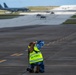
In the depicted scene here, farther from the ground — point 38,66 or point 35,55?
point 35,55

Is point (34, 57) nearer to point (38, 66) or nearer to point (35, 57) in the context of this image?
point (35, 57)

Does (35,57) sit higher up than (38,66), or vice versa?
(35,57)

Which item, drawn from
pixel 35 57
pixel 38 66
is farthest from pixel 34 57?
pixel 38 66

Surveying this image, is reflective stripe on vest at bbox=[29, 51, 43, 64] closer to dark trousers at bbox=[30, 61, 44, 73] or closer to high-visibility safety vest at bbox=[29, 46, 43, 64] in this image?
high-visibility safety vest at bbox=[29, 46, 43, 64]

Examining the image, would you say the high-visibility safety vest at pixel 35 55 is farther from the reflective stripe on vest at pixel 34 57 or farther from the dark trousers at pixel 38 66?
the dark trousers at pixel 38 66

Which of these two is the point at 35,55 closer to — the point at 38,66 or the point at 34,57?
the point at 34,57

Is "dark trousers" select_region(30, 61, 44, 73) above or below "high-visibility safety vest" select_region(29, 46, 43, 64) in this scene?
below

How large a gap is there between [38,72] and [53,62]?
3.64m

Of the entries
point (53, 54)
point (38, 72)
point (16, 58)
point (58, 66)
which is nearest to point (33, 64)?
point (38, 72)

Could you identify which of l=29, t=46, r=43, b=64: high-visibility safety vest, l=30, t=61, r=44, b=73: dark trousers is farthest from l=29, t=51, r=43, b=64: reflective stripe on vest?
l=30, t=61, r=44, b=73: dark trousers

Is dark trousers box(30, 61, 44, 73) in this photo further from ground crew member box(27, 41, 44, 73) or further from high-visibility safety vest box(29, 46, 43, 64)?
high-visibility safety vest box(29, 46, 43, 64)

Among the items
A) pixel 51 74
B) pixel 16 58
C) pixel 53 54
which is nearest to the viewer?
pixel 51 74

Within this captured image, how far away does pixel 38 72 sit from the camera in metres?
18.0

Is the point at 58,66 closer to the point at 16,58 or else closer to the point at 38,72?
the point at 38,72
